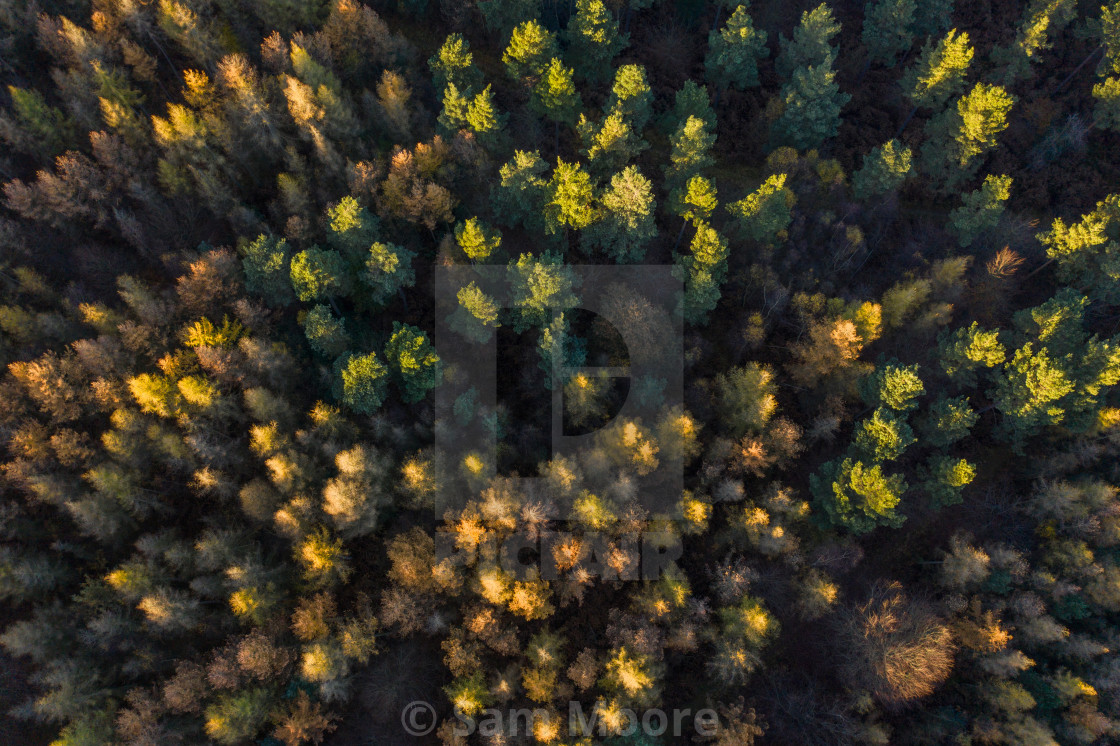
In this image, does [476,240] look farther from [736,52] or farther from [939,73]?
[939,73]

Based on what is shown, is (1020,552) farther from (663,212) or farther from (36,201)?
(36,201)

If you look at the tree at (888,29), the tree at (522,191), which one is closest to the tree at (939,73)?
the tree at (888,29)

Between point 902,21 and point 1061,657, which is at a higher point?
point 902,21

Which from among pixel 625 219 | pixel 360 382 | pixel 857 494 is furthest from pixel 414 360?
pixel 857 494

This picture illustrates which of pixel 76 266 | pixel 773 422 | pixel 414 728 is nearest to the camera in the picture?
pixel 414 728

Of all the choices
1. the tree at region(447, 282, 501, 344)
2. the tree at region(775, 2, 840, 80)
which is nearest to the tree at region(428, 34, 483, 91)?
the tree at region(447, 282, 501, 344)

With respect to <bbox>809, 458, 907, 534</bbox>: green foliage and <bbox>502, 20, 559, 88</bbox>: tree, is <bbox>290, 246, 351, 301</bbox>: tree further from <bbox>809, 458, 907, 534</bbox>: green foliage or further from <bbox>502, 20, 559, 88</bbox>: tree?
<bbox>809, 458, 907, 534</bbox>: green foliage

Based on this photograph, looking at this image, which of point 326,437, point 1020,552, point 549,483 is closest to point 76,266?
point 326,437
